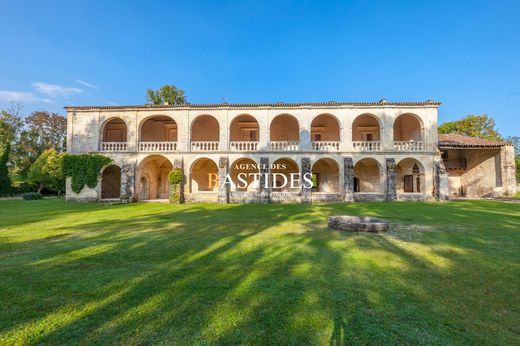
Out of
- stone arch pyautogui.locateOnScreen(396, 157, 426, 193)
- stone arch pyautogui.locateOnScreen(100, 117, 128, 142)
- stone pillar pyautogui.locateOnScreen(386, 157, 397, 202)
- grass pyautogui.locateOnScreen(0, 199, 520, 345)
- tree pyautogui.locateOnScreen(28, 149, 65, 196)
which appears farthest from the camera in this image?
tree pyautogui.locateOnScreen(28, 149, 65, 196)

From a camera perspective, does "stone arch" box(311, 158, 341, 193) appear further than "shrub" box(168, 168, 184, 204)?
Yes

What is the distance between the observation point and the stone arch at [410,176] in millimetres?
21234

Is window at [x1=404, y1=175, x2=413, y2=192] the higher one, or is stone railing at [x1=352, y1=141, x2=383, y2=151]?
stone railing at [x1=352, y1=141, x2=383, y2=151]

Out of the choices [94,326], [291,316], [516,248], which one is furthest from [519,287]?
[94,326]

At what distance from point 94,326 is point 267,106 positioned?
18.7 m

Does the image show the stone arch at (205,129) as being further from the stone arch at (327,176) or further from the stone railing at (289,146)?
the stone arch at (327,176)

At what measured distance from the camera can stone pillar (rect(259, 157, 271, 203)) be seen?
18422mm

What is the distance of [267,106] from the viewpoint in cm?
1972

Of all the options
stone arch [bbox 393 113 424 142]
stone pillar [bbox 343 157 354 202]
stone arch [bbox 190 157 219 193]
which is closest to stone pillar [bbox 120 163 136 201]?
stone arch [bbox 190 157 219 193]

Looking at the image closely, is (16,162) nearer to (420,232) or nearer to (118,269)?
(118,269)

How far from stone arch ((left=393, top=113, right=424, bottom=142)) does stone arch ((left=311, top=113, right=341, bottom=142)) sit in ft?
19.4

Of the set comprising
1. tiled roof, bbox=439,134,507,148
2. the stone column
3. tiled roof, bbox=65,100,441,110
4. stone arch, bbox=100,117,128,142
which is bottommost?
the stone column

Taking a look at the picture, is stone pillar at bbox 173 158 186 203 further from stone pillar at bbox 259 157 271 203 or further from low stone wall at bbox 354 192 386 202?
low stone wall at bbox 354 192 386 202

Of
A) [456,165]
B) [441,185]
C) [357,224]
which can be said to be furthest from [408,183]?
[357,224]
